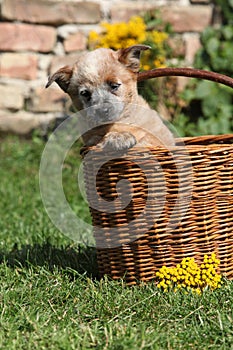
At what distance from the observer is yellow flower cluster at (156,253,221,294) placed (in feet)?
8.42

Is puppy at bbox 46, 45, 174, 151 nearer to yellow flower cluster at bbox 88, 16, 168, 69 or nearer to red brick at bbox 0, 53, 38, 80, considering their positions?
yellow flower cluster at bbox 88, 16, 168, 69

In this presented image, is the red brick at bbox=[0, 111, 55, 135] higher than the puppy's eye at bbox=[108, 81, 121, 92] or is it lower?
lower

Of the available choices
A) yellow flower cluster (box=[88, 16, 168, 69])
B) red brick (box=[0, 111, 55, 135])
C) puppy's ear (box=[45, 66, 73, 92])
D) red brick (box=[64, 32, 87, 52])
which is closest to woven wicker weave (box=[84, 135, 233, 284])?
puppy's ear (box=[45, 66, 73, 92])

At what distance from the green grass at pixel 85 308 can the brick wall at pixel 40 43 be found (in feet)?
7.78

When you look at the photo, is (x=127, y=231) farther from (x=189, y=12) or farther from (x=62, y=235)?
(x=189, y=12)

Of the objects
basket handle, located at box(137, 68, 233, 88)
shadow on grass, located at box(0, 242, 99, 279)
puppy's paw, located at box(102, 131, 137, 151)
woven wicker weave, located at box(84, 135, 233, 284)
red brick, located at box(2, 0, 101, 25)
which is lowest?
shadow on grass, located at box(0, 242, 99, 279)

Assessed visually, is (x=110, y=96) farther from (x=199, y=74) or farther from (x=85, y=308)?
(x=85, y=308)

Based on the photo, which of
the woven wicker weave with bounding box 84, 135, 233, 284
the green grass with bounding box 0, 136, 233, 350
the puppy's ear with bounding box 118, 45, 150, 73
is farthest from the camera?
the puppy's ear with bounding box 118, 45, 150, 73

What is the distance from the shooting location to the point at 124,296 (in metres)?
2.52

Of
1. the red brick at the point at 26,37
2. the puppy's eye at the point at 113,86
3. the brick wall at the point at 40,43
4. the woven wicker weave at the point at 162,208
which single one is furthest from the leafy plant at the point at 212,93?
the woven wicker weave at the point at 162,208

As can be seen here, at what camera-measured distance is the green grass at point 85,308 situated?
2.12 metres

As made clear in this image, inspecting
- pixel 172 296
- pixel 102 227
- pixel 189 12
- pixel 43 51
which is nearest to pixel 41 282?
pixel 102 227

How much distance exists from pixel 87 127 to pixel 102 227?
24.1 inches

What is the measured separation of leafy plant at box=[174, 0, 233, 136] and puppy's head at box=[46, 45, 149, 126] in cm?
237
